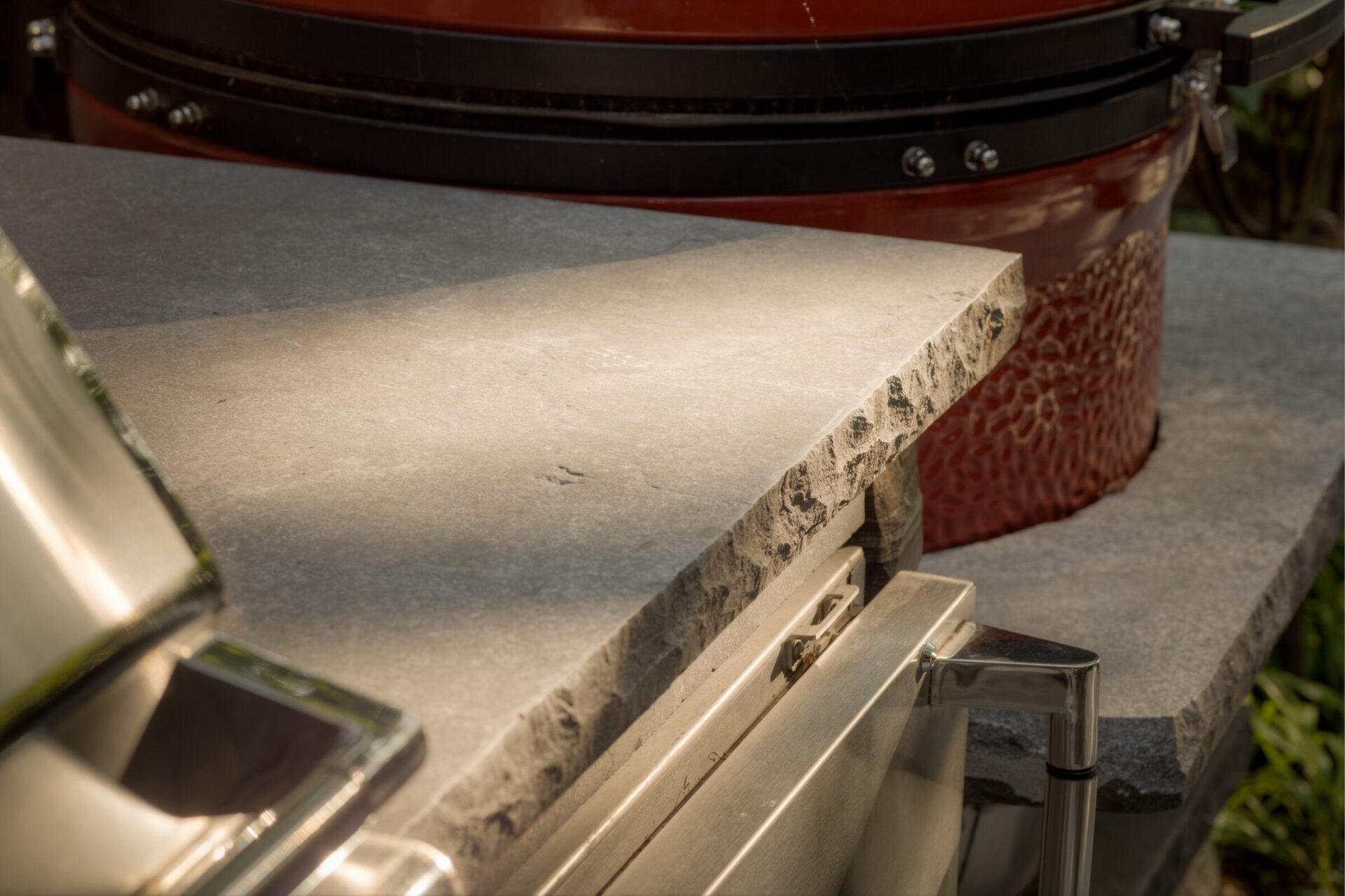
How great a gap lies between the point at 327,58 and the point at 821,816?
2.11ft

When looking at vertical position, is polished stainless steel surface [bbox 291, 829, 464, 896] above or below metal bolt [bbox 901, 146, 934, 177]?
below

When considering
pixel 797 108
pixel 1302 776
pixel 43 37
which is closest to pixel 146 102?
pixel 43 37

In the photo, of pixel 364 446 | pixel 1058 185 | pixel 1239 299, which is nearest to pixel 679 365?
pixel 364 446

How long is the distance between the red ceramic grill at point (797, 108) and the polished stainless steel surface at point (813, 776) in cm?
39

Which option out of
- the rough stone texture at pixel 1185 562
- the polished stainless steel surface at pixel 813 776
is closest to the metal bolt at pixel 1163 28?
the rough stone texture at pixel 1185 562

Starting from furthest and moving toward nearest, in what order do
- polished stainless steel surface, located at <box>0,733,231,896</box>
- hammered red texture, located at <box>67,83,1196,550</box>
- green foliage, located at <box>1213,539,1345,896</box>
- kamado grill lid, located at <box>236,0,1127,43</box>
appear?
green foliage, located at <box>1213,539,1345,896</box> → hammered red texture, located at <box>67,83,1196,550</box> → kamado grill lid, located at <box>236,0,1127,43</box> → polished stainless steel surface, located at <box>0,733,231,896</box>

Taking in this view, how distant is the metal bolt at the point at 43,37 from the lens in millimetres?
1222

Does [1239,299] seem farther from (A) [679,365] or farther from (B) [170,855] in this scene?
(B) [170,855]

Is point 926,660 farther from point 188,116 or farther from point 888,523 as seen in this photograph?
point 188,116

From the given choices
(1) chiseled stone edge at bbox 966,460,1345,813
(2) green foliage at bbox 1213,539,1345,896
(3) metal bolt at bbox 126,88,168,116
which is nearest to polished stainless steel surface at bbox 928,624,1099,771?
(1) chiseled stone edge at bbox 966,460,1345,813

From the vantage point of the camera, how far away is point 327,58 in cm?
96

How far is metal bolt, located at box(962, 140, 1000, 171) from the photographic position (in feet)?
3.30

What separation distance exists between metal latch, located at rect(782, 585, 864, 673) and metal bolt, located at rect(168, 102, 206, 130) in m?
0.63

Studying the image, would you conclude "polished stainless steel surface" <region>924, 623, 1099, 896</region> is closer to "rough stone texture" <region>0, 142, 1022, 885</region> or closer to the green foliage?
"rough stone texture" <region>0, 142, 1022, 885</region>
